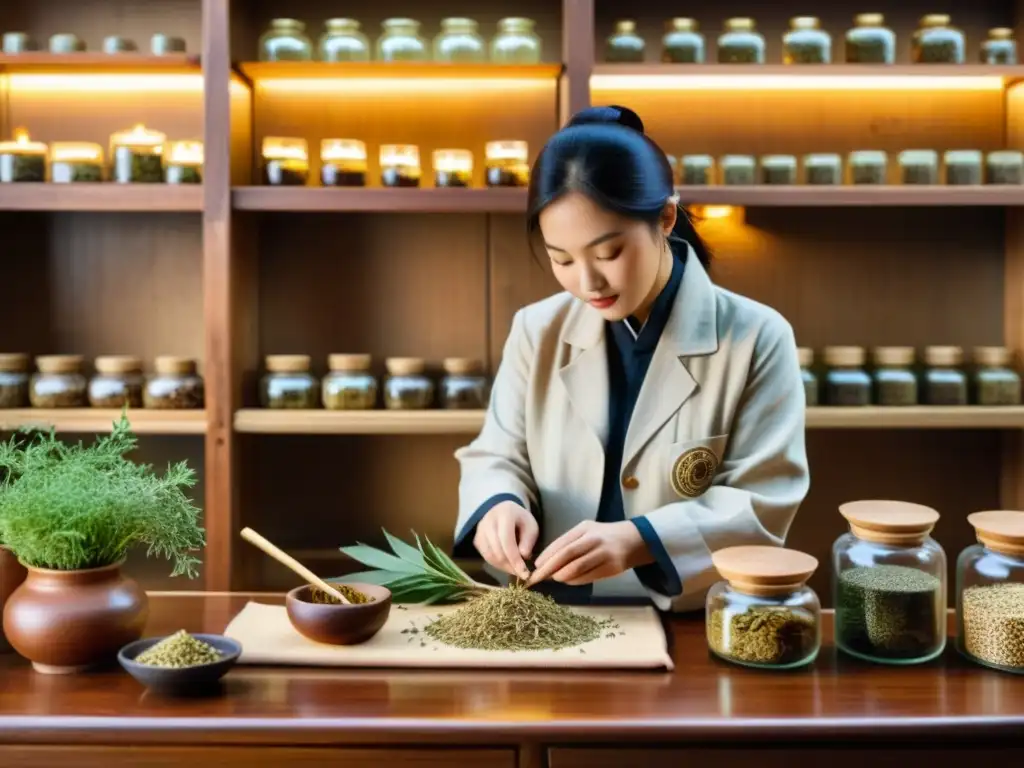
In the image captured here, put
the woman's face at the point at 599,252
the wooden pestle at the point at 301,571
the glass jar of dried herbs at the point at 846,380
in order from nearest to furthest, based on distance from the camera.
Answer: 1. the wooden pestle at the point at 301,571
2. the woman's face at the point at 599,252
3. the glass jar of dried herbs at the point at 846,380

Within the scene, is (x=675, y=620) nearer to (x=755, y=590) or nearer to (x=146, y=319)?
(x=755, y=590)

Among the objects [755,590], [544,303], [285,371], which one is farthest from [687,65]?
[755,590]

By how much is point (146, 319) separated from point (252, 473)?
555 mm

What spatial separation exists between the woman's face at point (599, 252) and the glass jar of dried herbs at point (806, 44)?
142 cm

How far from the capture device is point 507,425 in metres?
1.78

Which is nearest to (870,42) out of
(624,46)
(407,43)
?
(624,46)

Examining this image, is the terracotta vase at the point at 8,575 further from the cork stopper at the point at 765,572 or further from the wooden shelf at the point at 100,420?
the wooden shelf at the point at 100,420

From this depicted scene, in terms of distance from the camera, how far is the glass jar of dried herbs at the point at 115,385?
2.67 metres

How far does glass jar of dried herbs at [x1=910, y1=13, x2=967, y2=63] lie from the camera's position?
8.79 ft

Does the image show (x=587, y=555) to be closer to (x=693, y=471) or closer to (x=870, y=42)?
(x=693, y=471)

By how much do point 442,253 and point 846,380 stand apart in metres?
1.16

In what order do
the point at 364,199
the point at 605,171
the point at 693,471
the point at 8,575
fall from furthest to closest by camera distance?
the point at 364,199
the point at 693,471
the point at 605,171
the point at 8,575

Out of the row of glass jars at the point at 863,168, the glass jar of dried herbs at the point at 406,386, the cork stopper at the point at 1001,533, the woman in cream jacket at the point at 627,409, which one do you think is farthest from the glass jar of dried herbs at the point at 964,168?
the cork stopper at the point at 1001,533

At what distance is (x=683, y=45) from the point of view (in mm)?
2645
